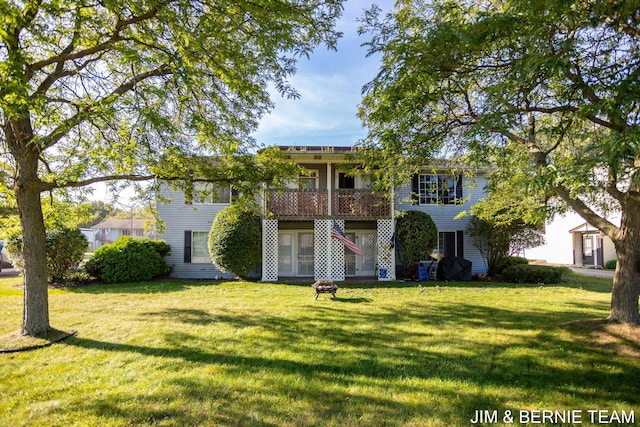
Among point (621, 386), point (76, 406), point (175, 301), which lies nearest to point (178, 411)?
point (76, 406)

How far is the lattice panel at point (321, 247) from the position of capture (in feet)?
48.8

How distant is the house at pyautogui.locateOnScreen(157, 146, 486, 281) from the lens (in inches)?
581

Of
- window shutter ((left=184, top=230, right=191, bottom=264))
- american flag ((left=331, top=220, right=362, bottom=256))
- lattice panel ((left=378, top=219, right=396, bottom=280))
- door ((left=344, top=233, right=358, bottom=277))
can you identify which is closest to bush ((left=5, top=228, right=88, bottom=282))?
window shutter ((left=184, top=230, right=191, bottom=264))

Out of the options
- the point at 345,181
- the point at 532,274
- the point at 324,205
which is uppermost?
the point at 345,181

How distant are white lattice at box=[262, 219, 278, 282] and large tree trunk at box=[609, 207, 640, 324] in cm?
1124

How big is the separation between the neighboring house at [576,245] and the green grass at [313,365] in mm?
17051

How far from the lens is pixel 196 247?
53.8 feet

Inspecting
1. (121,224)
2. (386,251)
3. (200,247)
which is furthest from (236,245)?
(121,224)

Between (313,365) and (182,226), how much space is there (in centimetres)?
1303

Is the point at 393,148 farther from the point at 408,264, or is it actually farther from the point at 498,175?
A: the point at 408,264

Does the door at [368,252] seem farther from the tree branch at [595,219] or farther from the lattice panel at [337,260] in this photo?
the tree branch at [595,219]

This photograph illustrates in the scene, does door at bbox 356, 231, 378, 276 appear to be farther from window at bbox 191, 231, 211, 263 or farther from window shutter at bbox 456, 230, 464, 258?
window at bbox 191, 231, 211, 263

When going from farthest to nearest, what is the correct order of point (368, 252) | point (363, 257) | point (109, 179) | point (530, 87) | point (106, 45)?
point (368, 252) → point (363, 257) → point (109, 179) → point (106, 45) → point (530, 87)

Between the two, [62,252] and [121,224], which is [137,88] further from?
[121,224]
